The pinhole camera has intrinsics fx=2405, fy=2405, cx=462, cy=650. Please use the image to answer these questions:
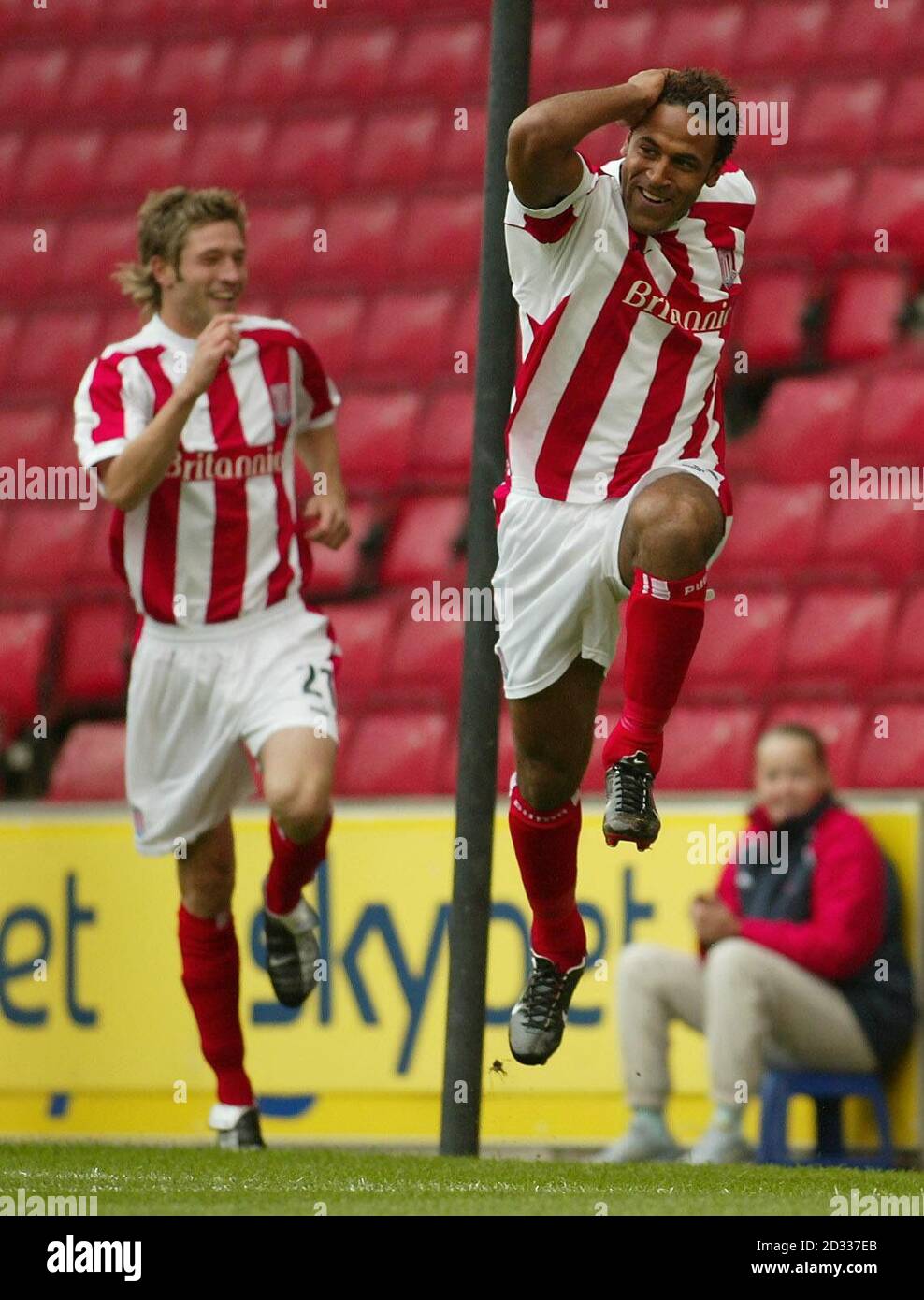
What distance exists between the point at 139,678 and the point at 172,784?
0.84ft

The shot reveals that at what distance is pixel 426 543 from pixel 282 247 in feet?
6.38

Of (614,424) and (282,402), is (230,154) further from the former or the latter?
(614,424)

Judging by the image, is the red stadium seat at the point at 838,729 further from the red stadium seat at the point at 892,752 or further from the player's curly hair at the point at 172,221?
the player's curly hair at the point at 172,221

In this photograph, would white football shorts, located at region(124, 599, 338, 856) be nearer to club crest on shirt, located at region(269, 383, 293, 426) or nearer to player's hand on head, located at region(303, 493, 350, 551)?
player's hand on head, located at region(303, 493, 350, 551)

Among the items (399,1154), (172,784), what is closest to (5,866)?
(172,784)

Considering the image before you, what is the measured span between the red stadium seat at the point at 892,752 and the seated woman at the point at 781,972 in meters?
1.34

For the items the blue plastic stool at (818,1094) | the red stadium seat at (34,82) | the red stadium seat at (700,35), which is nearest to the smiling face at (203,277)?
the blue plastic stool at (818,1094)

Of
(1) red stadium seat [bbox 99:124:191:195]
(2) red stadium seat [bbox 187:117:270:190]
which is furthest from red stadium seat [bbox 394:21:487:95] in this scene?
(1) red stadium seat [bbox 99:124:191:195]

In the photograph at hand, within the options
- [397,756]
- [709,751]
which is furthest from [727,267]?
[397,756]

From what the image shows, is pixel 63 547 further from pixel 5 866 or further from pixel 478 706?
pixel 478 706

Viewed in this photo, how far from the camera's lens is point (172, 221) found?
546 cm

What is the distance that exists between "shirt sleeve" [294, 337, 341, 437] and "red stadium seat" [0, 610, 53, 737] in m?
3.39

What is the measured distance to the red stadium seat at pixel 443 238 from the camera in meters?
9.62

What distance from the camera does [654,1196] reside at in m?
3.95
